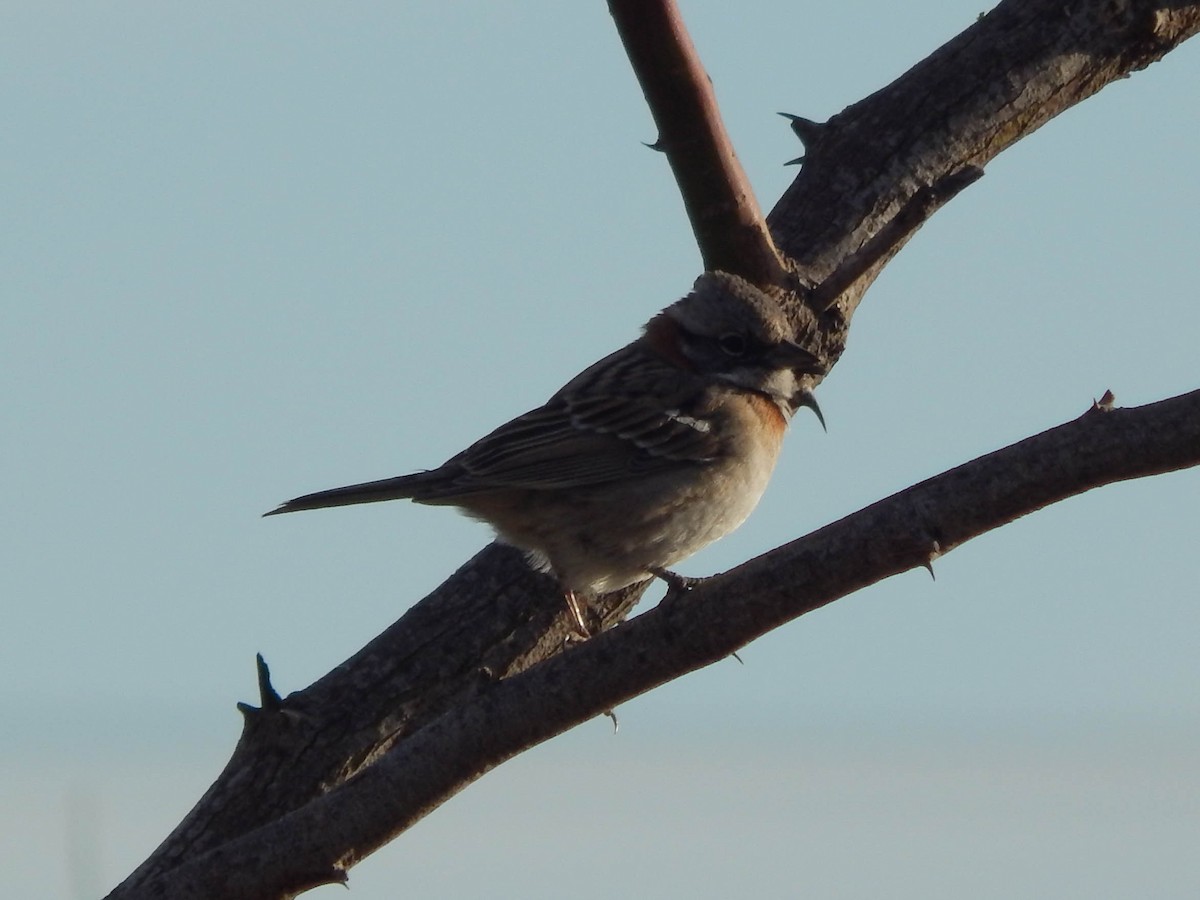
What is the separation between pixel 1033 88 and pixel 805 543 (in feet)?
12.4

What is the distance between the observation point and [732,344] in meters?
8.37

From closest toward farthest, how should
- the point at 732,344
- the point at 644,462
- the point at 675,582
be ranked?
the point at 675,582 → the point at 644,462 → the point at 732,344

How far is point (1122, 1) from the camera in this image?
7.63 m

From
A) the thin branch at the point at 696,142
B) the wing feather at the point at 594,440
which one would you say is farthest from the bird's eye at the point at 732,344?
the thin branch at the point at 696,142

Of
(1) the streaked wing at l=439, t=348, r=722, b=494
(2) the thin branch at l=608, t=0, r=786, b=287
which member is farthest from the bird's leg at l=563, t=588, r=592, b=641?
(2) the thin branch at l=608, t=0, r=786, b=287

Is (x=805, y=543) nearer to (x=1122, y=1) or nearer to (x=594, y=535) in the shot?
(x=594, y=535)

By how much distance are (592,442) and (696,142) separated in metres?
2.05

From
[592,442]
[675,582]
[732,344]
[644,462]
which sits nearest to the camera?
[675,582]

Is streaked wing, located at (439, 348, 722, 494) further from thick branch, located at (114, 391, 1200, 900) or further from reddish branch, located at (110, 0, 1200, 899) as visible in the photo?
thick branch, located at (114, 391, 1200, 900)

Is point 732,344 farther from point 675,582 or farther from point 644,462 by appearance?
point 675,582

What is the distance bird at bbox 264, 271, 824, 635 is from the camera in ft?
25.2

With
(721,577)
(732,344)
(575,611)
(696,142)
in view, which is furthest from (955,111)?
(721,577)

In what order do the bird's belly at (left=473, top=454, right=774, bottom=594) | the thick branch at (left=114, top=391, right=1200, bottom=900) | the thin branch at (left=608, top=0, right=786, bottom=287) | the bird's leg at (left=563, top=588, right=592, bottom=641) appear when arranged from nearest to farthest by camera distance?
the thick branch at (left=114, top=391, right=1200, bottom=900) < the thin branch at (left=608, top=0, right=786, bottom=287) < the bird's leg at (left=563, top=588, right=592, bottom=641) < the bird's belly at (left=473, top=454, right=774, bottom=594)

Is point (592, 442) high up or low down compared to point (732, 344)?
down
